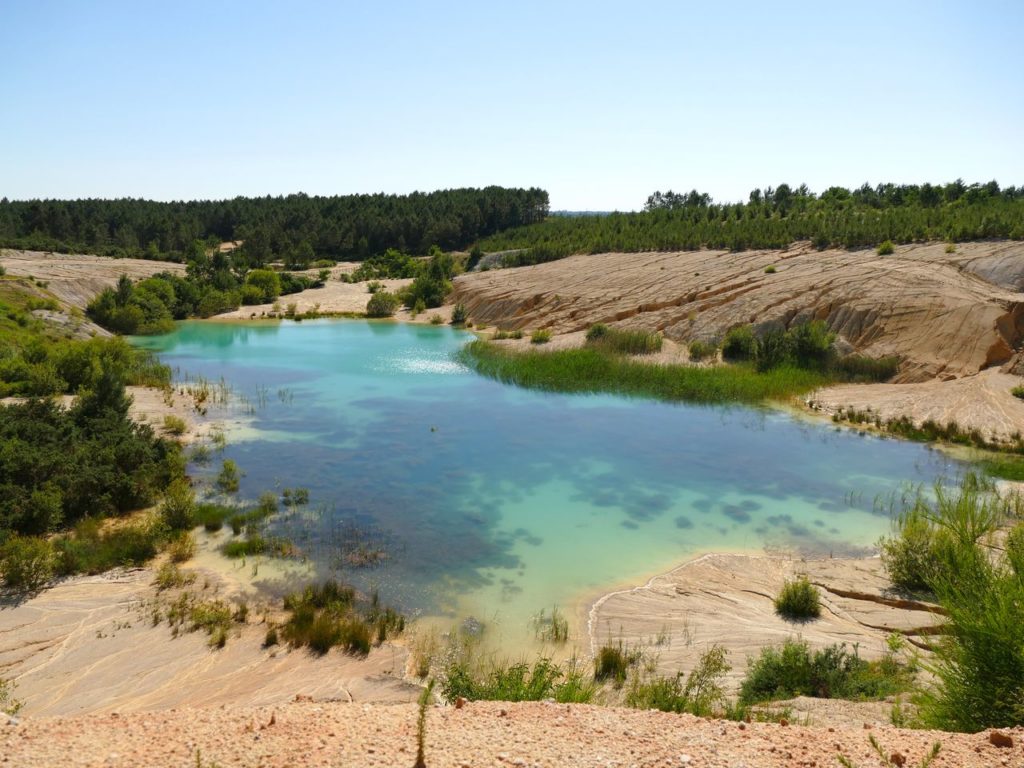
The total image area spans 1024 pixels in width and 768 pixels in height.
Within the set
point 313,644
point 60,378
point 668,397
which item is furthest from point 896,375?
point 60,378

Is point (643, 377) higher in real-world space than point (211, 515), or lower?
higher

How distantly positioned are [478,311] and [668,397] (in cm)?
2108

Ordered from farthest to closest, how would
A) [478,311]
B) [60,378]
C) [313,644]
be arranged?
[478,311] → [60,378] → [313,644]

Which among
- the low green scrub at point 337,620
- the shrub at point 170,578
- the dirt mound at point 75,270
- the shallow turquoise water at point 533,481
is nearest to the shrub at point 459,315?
the shallow turquoise water at point 533,481

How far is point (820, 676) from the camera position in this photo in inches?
342

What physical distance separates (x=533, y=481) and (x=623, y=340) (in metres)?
16.6

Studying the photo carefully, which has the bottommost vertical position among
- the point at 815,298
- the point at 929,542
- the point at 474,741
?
the point at 929,542

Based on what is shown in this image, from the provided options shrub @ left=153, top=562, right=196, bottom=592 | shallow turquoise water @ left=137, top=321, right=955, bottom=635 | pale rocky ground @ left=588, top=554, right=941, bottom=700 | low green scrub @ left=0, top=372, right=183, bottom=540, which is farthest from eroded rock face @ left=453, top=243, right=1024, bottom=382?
shrub @ left=153, top=562, right=196, bottom=592

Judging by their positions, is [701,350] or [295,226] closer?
[701,350]

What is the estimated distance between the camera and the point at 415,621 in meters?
11.4

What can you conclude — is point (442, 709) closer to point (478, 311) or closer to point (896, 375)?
point (896, 375)

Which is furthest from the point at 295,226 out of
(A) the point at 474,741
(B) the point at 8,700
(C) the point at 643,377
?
(A) the point at 474,741

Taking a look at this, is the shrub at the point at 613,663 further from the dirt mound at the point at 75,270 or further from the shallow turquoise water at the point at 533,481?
the dirt mound at the point at 75,270

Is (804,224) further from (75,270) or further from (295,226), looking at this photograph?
(295,226)
